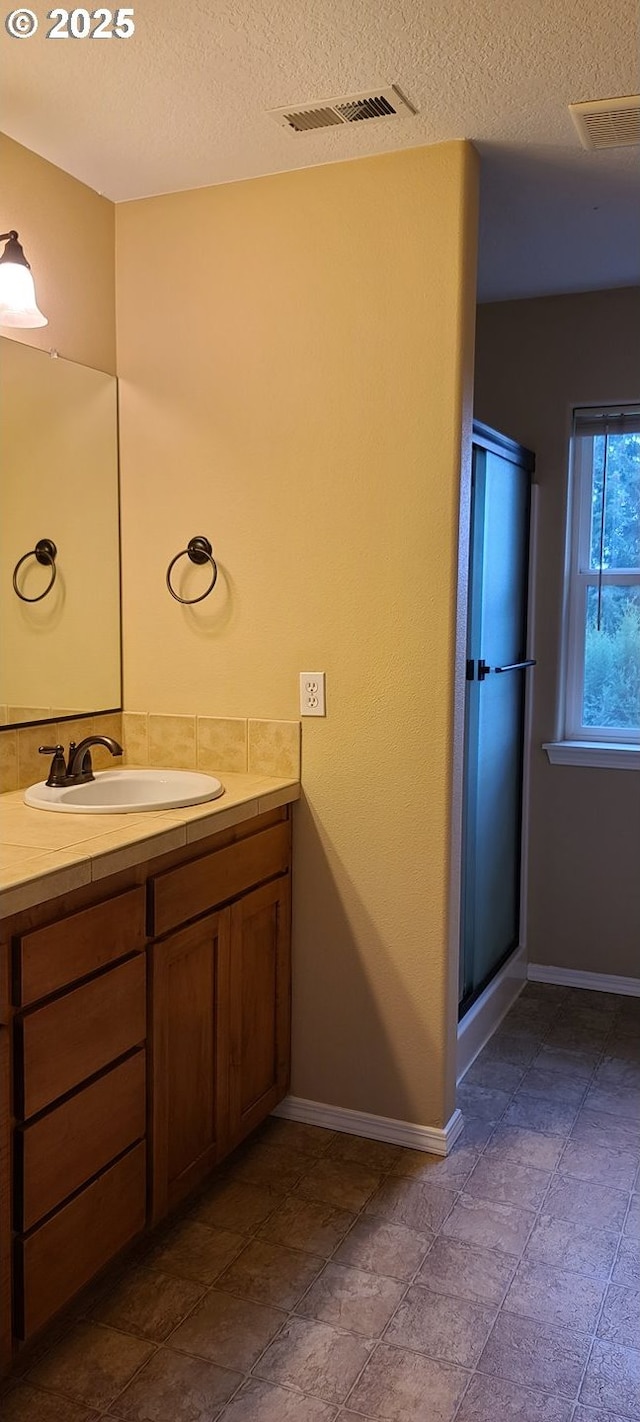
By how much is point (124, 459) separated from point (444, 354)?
91 centimetres

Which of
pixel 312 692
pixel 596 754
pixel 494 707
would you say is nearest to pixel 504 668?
pixel 494 707

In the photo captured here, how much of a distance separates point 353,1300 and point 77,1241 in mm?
558

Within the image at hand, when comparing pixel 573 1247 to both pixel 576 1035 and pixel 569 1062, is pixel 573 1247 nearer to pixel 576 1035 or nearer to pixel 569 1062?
pixel 569 1062

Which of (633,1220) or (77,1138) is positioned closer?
(77,1138)

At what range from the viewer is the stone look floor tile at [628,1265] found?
208 cm

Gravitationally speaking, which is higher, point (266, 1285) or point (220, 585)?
point (220, 585)

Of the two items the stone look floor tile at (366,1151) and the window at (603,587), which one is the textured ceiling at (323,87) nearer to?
the window at (603,587)

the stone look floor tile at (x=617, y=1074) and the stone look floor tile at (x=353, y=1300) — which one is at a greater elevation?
the stone look floor tile at (x=617, y=1074)

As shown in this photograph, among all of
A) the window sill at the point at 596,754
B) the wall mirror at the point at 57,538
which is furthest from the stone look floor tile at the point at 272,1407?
the window sill at the point at 596,754

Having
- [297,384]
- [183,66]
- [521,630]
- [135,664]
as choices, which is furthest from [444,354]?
[521,630]

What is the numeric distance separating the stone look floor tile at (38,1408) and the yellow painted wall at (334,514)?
1.07 metres

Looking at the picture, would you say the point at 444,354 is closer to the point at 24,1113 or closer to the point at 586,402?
the point at 586,402

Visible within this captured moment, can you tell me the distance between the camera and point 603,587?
11.9 ft

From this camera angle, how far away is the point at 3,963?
164 cm
